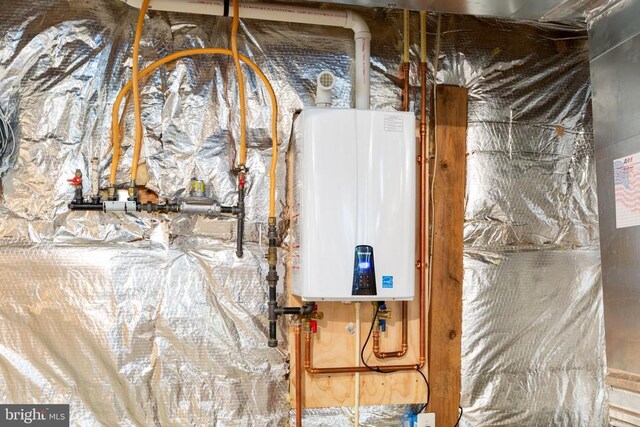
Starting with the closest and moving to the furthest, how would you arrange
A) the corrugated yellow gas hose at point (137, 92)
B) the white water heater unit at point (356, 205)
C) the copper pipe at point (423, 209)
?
the white water heater unit at point (356, 205) → the corrugated yellow gas hose at point (137, 92) → the copper pipe at point (423, 209)

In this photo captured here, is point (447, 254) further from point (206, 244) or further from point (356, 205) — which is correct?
point (206, 244)

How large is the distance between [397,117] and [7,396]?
1.71 m

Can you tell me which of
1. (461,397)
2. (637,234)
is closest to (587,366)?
(461,397)

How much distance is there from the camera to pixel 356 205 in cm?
206

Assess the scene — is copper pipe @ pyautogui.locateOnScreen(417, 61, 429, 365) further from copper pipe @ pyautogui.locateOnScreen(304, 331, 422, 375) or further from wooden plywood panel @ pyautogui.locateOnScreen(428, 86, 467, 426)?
copper pipe @ pyautogui.locateOnScreen(304, 331, 422, 375)

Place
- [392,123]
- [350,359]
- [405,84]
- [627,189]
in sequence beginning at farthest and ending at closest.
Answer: [405,84], [350,359], [392,123], [627,189]

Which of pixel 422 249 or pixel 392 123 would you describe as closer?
pixel 392 123

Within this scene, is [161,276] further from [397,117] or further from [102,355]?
[397,117]

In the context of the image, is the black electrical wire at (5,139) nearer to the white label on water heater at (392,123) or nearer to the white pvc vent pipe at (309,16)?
the white pvc vent pipe at (309,16)

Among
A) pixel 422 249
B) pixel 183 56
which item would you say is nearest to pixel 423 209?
pixel 422 249

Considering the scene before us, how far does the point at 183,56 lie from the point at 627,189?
1.67 meters

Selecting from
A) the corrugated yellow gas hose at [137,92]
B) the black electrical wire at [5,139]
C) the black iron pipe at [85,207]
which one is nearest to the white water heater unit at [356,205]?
the corrugated yellow gas hose at [137,92]

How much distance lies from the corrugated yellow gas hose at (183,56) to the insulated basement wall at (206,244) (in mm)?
54

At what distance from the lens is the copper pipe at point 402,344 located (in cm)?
233
